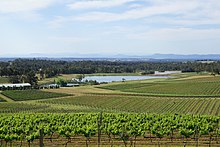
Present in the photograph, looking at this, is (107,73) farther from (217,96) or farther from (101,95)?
(217,96)

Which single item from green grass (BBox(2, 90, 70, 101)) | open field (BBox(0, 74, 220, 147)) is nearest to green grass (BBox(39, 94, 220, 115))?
open field (BBox(0, 74, 220, 147))

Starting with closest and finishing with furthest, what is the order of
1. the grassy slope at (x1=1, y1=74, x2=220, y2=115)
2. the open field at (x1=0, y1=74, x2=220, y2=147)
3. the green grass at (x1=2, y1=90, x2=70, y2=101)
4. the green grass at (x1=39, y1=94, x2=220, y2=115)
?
1. the open field at (x1=0, y1=74, x2=220, y2=147)
2. the green grass at (x1=39, y1=94, x2=220, y2=115)
3. the grassy slope at (x1=1, y1=74, x2=220, y2=115)
4. the green grass at (x1=2, y1=90, x2=70, y2=101)

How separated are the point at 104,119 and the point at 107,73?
15237 centimetres

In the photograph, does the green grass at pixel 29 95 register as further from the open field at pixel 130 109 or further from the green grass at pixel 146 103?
the green grass at pixel 146 103

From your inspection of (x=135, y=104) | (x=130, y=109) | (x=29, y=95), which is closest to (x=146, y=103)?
(x=135, y=104)

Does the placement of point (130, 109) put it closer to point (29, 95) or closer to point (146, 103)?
point (146, 103)

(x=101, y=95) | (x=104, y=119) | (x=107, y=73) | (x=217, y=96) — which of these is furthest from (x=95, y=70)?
(x=104, y=119)

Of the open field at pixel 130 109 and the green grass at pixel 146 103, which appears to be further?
the green grass at pixel 146 103

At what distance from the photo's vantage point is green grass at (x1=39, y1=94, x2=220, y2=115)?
59.0 m

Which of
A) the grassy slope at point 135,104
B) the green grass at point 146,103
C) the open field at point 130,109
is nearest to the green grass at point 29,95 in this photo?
the open field at point 130,109

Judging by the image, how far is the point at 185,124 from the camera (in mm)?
33844

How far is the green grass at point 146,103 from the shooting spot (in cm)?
5900

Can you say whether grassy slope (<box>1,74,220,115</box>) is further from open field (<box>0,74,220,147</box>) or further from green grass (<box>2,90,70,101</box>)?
green grass (<box>2,90,70,101</box>)

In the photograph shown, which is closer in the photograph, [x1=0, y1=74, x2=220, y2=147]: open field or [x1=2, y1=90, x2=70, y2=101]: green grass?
[x1=0, y1=74, x2=220, y2=147]: open field
